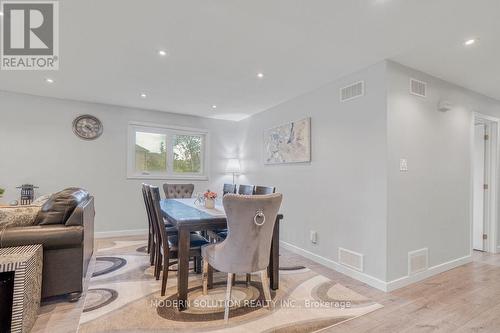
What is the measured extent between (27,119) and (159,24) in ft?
11.6

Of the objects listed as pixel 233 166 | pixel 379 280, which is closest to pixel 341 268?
pixel 379 280

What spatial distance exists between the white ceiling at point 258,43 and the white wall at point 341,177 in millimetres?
320

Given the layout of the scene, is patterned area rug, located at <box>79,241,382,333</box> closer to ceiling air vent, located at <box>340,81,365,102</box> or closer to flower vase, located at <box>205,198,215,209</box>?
flower vase, located at <box>205,198,215,209</box>

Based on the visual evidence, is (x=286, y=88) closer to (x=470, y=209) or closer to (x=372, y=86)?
(x=372, y=86)

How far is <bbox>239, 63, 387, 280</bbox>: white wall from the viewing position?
2.78 m

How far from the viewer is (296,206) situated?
4.00 m

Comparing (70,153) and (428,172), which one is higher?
(70,153)

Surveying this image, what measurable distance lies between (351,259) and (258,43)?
257 centimetres

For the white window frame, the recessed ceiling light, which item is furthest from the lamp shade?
the recessed ceiling light

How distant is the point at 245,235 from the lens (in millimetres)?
2021

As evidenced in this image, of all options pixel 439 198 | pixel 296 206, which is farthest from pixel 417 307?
pixel 296 206

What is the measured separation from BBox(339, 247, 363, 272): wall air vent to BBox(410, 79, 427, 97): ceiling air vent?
194cm

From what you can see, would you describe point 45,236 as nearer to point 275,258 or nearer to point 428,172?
point 275,258

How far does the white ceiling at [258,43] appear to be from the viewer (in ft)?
6.45
